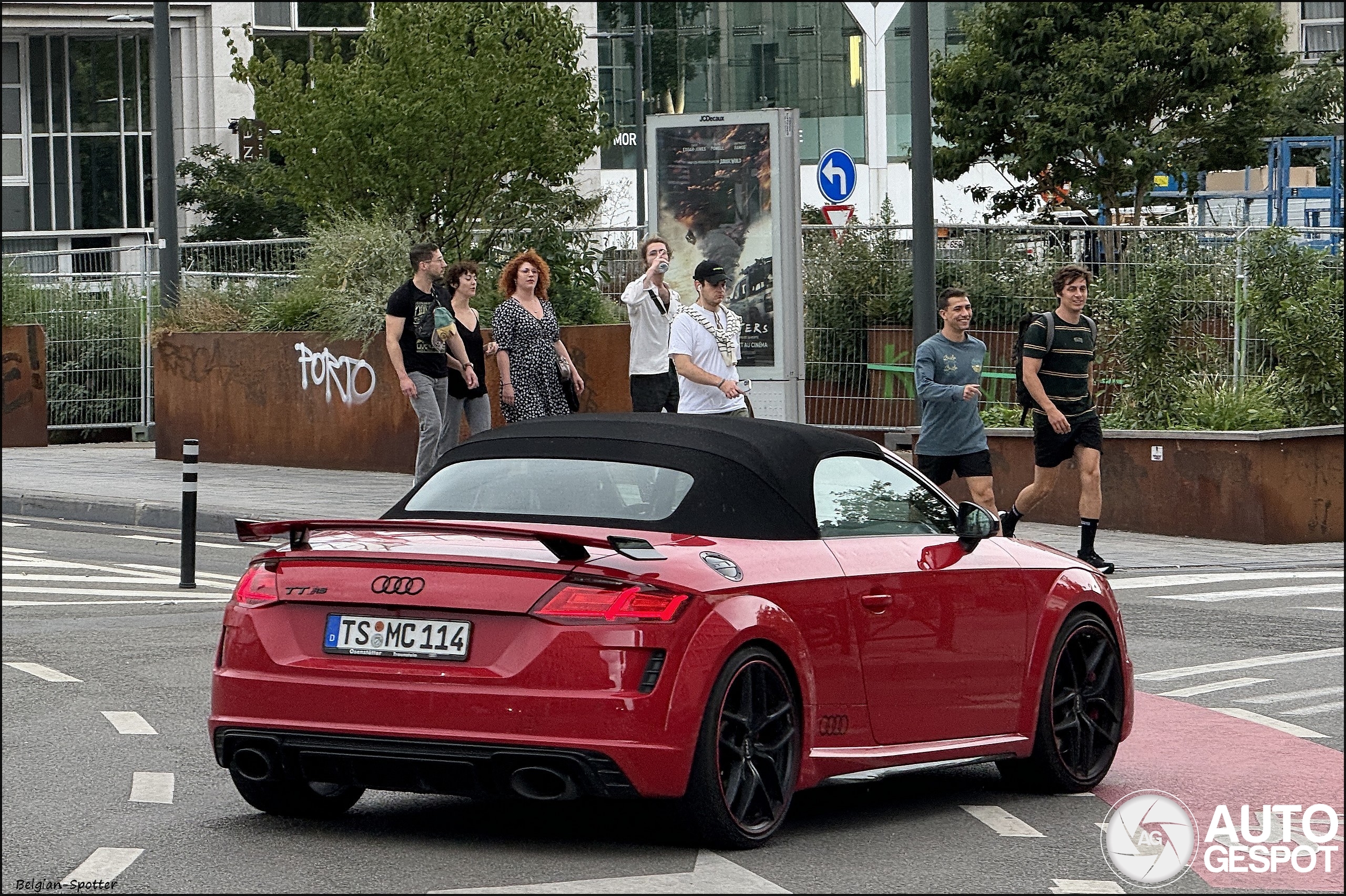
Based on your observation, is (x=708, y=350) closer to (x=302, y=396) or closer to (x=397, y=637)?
(x=397, y=637)

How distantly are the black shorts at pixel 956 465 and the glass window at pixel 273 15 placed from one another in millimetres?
55406

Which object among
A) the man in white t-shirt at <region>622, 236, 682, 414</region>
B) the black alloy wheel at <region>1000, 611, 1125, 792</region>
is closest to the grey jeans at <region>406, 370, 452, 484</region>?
the man in white t-shirt at <region>622, 236, 682, 414</region>

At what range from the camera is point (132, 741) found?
8.16m

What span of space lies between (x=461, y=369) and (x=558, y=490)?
824 centimetres

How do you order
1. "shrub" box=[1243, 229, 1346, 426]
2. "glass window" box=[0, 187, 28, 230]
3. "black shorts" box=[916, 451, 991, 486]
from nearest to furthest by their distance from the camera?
"black shorts" box=[916, 451, 991, 486]
"shrub" box=[1243, 229, 1346, 426]
"glass window" box=[0, 187, 28, 230]

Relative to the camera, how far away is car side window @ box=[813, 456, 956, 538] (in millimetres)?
7008

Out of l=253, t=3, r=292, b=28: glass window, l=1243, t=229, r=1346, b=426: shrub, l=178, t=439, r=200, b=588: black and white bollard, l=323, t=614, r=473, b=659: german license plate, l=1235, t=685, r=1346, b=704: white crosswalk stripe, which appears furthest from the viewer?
l=253, t=3, r=292, b=28: glass window

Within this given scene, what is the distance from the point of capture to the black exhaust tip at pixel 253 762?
247 inches

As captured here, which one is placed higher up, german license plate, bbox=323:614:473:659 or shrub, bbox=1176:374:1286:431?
shrub, bbox=1176:374:1286:431

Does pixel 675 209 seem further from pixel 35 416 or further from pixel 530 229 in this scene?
pixel 35 416

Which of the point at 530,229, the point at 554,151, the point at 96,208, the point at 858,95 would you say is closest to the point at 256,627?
the point at 530,229

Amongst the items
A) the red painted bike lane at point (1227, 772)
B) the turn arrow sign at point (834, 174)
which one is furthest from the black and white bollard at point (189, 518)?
the turn arrow sign at point (834, 174)

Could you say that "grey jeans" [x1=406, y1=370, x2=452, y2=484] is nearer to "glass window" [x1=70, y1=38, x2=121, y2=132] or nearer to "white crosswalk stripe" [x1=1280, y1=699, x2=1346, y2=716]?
"white crosswalk stripe" [x1=1280, y1=699, x2=1346, y2=716]

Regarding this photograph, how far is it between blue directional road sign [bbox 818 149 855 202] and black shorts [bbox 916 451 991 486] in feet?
39.5
